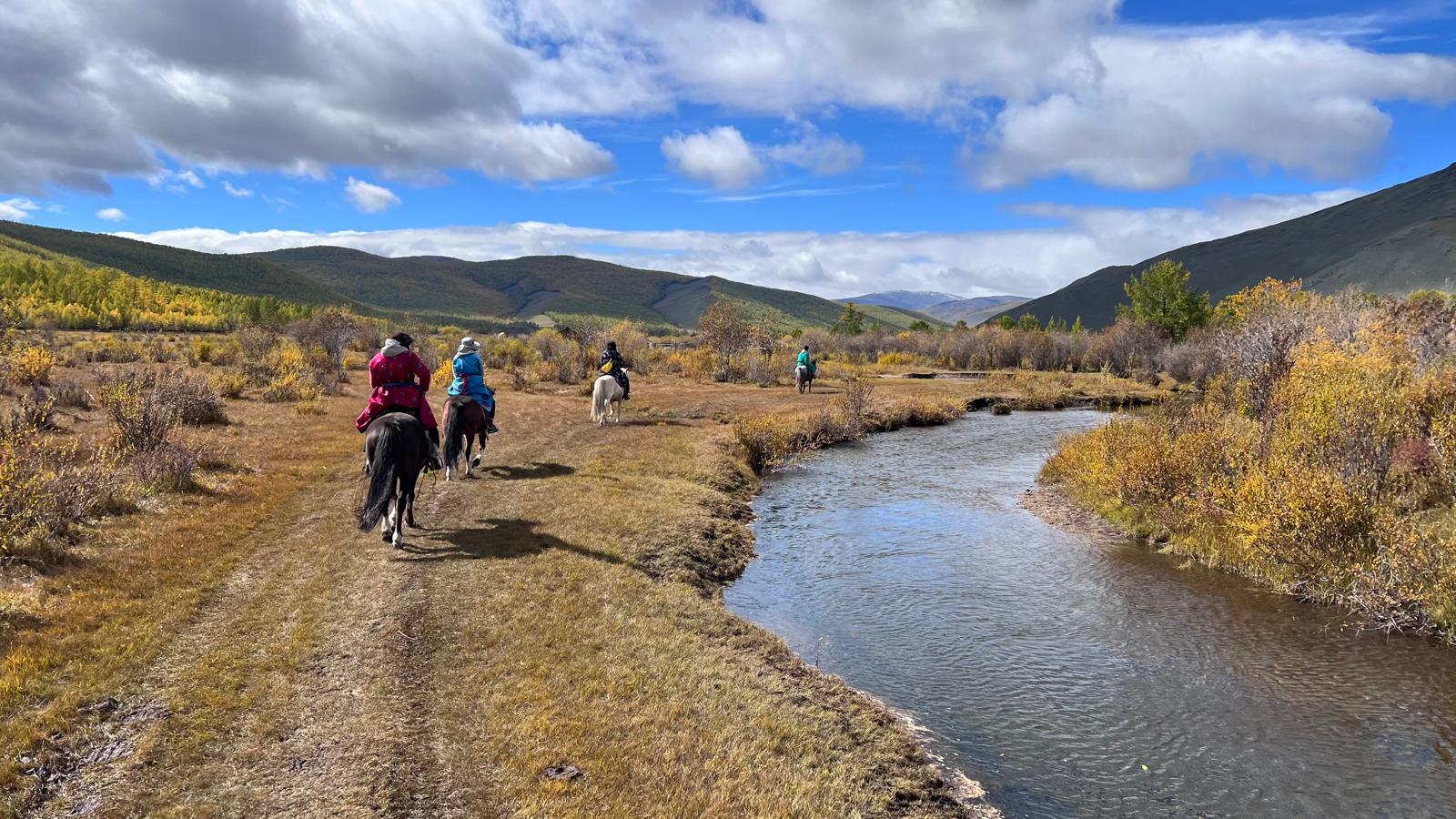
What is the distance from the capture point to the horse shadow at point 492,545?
11281 millimetres

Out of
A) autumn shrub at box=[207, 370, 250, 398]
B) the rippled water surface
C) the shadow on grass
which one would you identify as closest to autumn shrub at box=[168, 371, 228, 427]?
autumn shrub at box=[207, 370, 250, 398]

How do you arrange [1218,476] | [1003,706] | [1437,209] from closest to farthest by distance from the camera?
[1003,706]
[1218,476]
[1437,209]

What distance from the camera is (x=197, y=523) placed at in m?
11.9

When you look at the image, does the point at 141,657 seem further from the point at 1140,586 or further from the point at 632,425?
the point at 632,425

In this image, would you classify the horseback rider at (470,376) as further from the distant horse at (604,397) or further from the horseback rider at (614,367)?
the horseback rider at (614,367)

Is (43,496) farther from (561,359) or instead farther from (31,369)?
(561,359)

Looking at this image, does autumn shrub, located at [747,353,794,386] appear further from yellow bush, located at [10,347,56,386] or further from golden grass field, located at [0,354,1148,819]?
golden grass field, located at [0,354,1148,819]

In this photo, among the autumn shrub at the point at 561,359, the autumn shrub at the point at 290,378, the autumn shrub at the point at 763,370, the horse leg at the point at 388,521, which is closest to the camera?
the horse leg at the point at 388,521

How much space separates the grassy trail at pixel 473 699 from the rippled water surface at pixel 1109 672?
1.20 meters

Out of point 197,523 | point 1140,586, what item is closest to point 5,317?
point 197,523

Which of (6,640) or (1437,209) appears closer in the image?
(6,640)

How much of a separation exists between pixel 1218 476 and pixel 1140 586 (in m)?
3.90

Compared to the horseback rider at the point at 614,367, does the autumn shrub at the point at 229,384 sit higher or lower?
lower

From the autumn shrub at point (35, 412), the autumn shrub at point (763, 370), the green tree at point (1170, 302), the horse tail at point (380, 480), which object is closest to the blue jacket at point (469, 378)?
the horse tail at point (380, 480)
